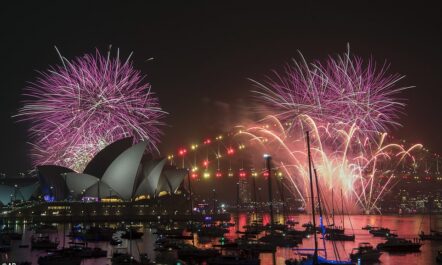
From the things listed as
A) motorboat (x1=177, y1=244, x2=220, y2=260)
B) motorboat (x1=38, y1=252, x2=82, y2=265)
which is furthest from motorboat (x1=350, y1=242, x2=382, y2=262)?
motorboat (x1=38, y1=252, x2=82, y2=265)

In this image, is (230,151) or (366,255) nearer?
(366,255)

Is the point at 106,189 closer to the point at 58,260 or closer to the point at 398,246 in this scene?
the point at 398,246

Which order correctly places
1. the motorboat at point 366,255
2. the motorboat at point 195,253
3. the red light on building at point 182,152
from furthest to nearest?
the red light on building at point 182,152 < the motorboat at point 366,255 < the motorboat at point 195,253

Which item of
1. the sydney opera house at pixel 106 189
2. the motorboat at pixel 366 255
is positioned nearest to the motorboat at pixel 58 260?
the motorboat at pixel 366 255

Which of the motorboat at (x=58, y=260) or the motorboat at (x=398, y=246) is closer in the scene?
the motorboat at (x=58, y=260)

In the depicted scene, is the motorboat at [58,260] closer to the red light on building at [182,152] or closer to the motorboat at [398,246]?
the motorboat at [398,246]

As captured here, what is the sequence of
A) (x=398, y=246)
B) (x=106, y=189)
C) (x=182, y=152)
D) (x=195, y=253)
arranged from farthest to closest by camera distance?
(x=182, y=152), (x=106, y=189), (x=398, y=246), (x=195, y=253)

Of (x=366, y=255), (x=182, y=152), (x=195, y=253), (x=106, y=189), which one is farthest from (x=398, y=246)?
(x=182, y=152)

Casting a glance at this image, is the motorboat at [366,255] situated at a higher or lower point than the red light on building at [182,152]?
lower

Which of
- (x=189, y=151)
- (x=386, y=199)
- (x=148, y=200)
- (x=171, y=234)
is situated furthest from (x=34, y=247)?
(x=386, y=199)
